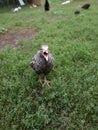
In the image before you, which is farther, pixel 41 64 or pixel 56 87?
pixel 56 87

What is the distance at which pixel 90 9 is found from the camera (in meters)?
9.32

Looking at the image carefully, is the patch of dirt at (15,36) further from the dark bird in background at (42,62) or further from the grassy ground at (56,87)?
the dark bird in background at (42,62)

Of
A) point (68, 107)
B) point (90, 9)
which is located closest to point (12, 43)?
point (68, 107)

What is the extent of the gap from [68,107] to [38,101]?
529 millimetres

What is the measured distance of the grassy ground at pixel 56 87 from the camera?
12.1 feet

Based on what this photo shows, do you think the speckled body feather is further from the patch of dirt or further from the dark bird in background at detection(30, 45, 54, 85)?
the patch of dirt

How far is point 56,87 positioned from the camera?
4.21 metres

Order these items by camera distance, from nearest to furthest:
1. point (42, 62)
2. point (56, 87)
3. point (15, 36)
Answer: point (42, 62)
point (56, 87)
point (15, 36)

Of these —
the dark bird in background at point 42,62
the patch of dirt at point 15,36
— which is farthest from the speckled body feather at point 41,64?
the patch of dirt at point 15,36

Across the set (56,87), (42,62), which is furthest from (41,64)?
(56,87)

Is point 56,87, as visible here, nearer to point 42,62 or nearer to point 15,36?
point 42,62

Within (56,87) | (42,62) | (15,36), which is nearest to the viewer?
(42,62)

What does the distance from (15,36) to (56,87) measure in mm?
3418

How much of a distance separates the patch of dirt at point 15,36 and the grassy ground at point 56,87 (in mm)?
316
